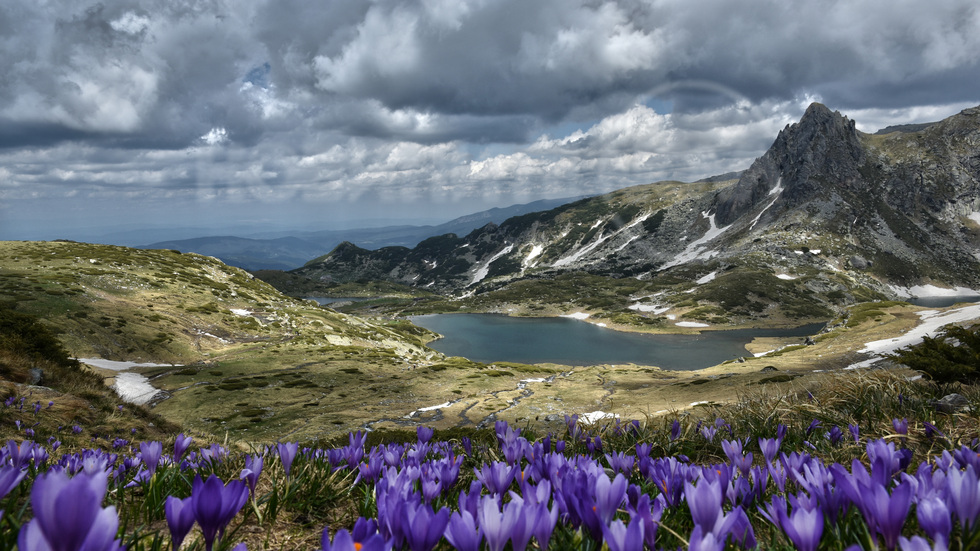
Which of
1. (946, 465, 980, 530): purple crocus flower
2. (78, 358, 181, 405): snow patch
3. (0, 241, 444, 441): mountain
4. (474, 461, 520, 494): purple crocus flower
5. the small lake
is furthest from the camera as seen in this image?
the small lake

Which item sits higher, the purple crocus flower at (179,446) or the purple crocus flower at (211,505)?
the purple crocus flower at (211,505)

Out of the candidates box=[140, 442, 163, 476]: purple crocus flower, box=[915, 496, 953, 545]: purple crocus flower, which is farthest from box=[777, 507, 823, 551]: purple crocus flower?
box=[140, 442, 163, 476]: purple crocus flower

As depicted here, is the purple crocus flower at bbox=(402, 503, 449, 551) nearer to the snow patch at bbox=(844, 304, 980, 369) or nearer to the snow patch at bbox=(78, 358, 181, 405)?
the snow patch at bbox=(78, 358, 181, 405)

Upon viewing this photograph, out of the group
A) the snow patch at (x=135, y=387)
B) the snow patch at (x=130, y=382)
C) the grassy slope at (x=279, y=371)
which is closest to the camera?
the grassy slope at (x=279, y=371)

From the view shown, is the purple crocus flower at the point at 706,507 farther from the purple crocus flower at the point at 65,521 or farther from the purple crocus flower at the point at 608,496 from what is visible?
the purple crocus flower at the point at 65,521

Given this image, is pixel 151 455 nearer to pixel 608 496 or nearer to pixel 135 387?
pixel 608 496

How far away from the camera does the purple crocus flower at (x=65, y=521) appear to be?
3.10 ft

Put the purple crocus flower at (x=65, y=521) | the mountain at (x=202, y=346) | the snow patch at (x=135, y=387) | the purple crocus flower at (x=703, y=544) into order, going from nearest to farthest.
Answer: the purple crocus flower at (x=65, y=521) < the purple crocus flower at (x=703, y=544) < the mountain at (x=202, y=346) < the snow patch at (x=135, y=387)

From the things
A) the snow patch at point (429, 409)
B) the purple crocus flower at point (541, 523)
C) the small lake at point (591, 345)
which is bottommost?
the small lake at point (591, 345)

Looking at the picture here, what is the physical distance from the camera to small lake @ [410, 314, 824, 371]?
431ft

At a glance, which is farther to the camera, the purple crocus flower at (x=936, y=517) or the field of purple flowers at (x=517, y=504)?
the purple crocus flower at (x=936, y=517)

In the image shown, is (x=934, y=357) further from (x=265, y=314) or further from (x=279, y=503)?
(x=265, y=314)

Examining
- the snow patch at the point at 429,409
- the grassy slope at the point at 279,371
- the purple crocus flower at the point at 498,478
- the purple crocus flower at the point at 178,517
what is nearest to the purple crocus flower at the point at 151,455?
the purple crocus flower at the point at 178,517

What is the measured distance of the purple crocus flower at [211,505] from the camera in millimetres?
1670
